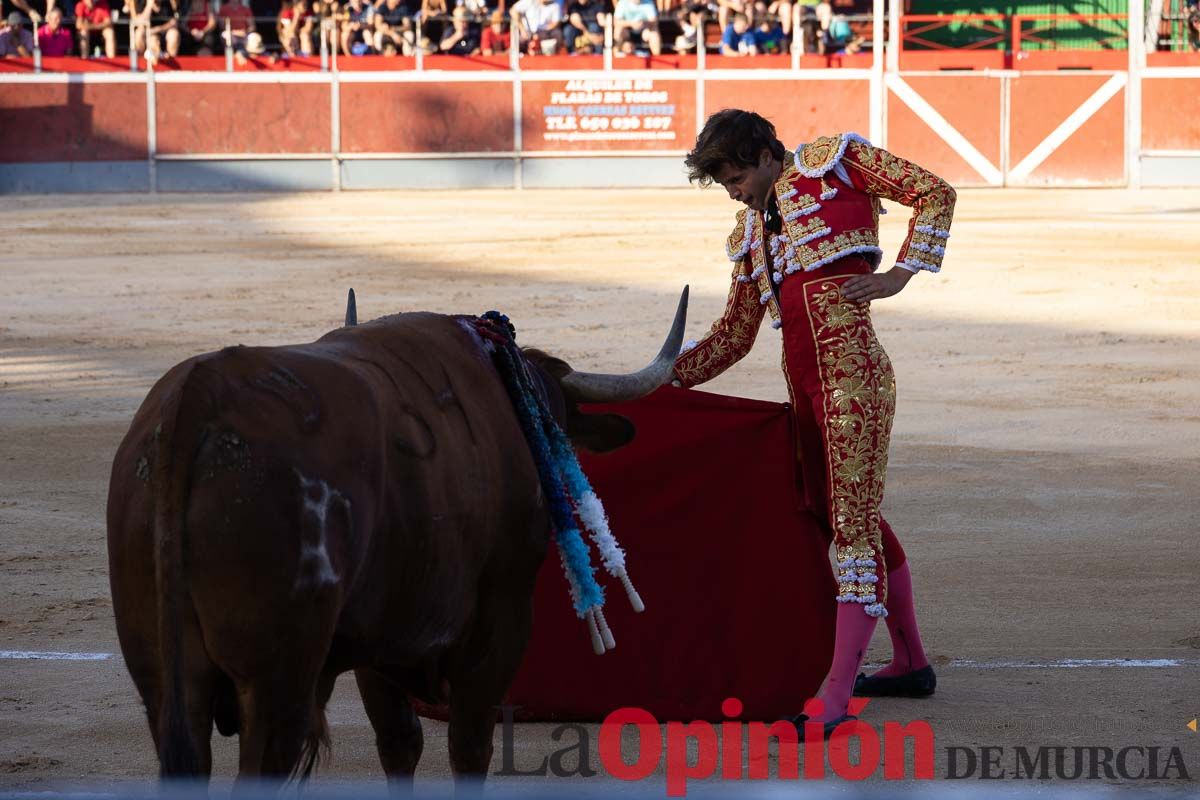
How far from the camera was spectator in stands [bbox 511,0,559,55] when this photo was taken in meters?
17.7

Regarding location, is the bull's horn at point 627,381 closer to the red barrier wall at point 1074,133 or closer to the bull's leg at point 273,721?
the bull's leg at point 273,721

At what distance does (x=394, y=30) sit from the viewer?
17781 millimetres

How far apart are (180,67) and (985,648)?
49.3ft

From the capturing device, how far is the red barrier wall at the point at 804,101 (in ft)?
56.3

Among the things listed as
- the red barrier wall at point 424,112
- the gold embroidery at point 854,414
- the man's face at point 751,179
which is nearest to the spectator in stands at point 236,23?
the red barrier wall at point 424,112

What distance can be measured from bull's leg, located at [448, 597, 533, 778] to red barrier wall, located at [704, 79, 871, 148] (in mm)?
14935

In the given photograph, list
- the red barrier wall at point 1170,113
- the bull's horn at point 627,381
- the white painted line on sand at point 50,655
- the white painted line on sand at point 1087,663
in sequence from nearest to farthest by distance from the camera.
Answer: the bull's horn at point 627,381, the white painted line on sand at point 1087,663, the white painted line on sand at point 50,655, the red barrier wall at point 1170,113

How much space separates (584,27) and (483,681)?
52.0 feet

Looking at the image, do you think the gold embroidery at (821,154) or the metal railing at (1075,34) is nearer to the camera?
the gold embroidery at (821,154)

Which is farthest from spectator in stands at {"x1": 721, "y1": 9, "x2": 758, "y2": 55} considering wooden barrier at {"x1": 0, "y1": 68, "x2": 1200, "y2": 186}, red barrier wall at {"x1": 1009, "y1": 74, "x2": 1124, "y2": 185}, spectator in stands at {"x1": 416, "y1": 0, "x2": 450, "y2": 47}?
spectator in stands at {"x1": 416, "y1": 0, "x2": 450, "y2": 47}

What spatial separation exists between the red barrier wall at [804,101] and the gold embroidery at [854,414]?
14.4 meters

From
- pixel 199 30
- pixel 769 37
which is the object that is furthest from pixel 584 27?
pixel 199 30

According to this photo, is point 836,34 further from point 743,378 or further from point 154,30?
point 743,378

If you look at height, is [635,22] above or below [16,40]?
above
